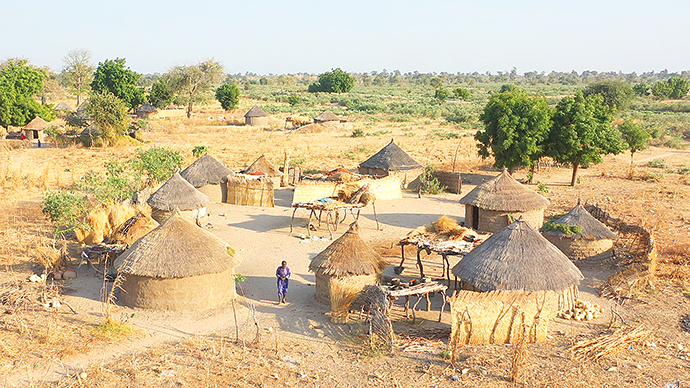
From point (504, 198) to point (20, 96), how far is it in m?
35.9

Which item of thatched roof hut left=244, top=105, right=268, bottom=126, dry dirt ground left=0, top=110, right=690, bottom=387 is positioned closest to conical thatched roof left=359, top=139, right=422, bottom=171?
dry dirt ground left=0, top=110, right=690, bottom=387

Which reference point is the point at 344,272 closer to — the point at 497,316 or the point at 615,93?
the point at 497,316

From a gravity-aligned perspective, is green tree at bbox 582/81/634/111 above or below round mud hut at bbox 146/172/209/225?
above

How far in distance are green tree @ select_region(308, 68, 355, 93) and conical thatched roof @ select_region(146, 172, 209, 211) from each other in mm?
64793

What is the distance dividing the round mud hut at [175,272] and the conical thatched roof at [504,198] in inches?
339

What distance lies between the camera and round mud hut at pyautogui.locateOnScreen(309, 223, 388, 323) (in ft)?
42.4

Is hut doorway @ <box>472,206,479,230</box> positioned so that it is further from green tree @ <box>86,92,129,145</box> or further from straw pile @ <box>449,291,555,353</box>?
green tree @ <box>86,92,129,145</box>

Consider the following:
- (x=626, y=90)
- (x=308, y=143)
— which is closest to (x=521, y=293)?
(x=308, y=143)

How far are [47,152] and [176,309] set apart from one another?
27955 mm

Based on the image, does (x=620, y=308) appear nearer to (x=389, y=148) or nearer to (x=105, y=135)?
(x=389, y=148)

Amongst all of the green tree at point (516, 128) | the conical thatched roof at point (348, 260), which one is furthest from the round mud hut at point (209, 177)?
the green tree at point (516, 128)

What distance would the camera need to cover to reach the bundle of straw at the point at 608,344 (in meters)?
11.0

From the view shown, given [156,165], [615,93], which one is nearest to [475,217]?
[156,165]

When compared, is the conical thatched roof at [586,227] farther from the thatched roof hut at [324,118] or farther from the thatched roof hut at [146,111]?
the thatched roof hut at [146,111]
